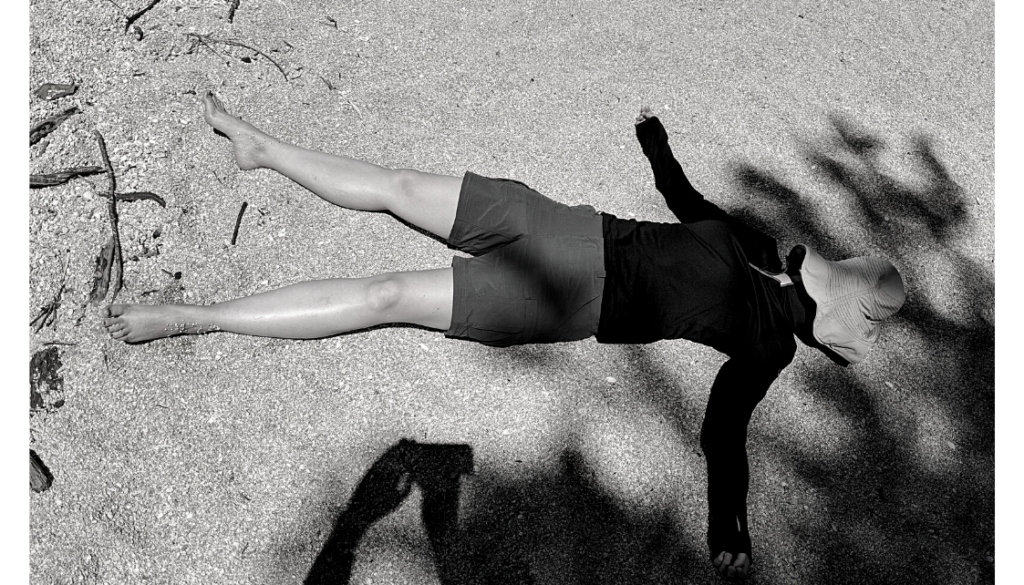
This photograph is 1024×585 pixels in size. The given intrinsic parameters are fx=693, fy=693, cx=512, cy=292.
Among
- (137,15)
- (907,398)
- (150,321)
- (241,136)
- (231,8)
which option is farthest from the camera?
(231,8)

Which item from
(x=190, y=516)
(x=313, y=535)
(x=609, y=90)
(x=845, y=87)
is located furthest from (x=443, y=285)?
(x=845, y=87)

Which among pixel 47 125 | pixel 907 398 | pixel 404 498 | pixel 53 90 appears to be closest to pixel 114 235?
→ pixel 47 125

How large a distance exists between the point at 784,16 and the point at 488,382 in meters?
3.14

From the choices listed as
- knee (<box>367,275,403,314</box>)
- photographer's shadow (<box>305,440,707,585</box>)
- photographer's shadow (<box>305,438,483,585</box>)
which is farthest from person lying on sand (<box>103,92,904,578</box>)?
photographer's shadow (<box>305,438,483,585</box>)

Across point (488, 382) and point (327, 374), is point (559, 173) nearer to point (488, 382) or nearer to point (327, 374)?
point (488, 382)

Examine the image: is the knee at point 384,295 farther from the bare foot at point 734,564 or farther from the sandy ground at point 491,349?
the bare foot at point 734,564

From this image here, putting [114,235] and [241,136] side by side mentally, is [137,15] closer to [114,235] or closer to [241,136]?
[241,136]

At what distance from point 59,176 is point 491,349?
2.06m

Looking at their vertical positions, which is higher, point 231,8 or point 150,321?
point 231,8

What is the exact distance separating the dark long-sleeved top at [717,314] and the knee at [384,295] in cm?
85

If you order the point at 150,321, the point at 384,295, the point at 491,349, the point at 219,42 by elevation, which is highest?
the point at 219,42

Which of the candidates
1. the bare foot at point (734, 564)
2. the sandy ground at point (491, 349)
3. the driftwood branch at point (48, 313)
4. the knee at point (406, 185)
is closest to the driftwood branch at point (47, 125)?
the sandy ground at point (491, 349)

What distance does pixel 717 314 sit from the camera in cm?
282

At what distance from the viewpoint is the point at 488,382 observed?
3.11 metres
